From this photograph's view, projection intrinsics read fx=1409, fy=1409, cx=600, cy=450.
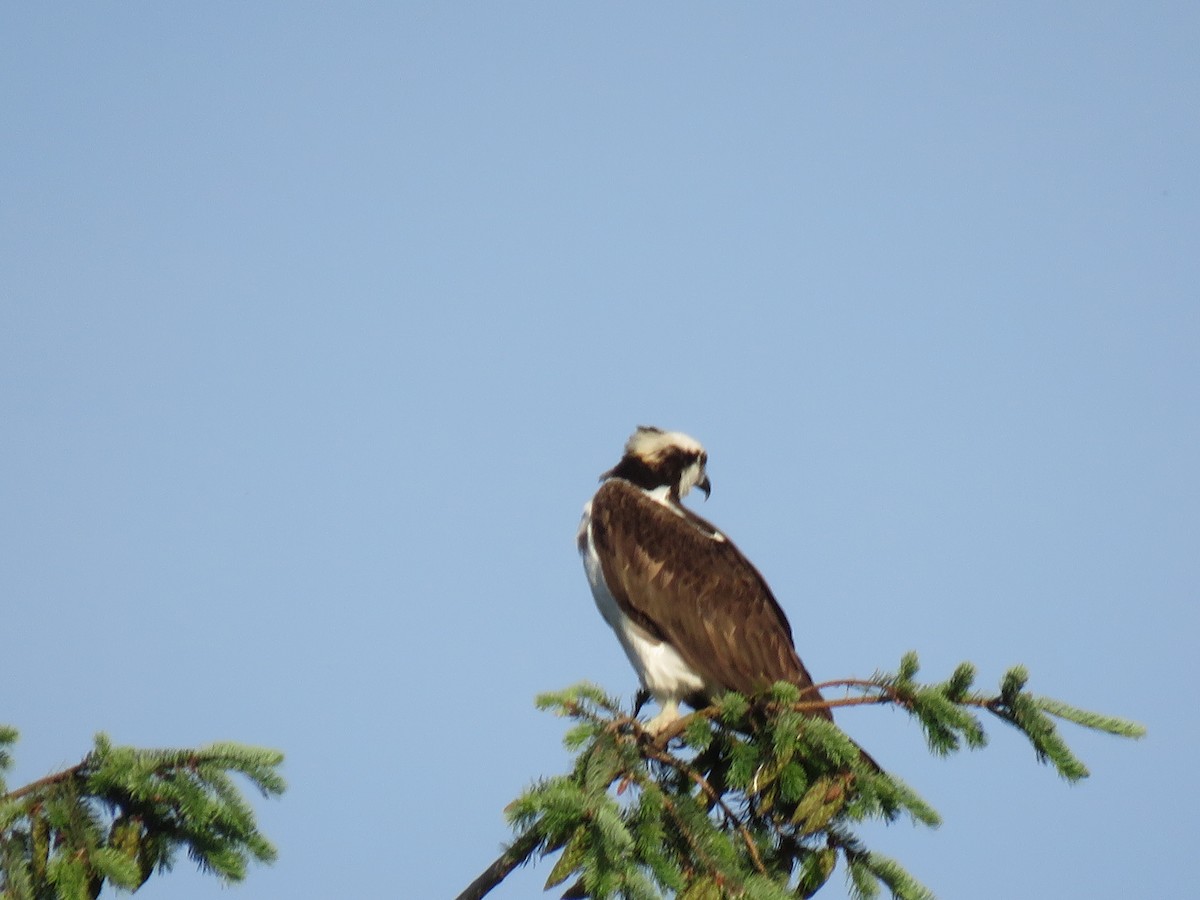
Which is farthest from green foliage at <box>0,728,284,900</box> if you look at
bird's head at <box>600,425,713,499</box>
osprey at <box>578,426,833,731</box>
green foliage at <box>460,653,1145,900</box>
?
bird's head at <box>600,425,713,499</box>

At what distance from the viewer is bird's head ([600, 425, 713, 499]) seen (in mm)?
10305

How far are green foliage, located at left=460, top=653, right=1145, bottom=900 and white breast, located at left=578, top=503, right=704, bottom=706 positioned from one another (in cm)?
157

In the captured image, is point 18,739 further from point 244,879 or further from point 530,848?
point 530,848

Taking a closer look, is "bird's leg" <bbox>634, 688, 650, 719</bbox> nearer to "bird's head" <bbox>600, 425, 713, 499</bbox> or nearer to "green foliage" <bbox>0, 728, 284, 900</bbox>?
"bird's head" <bbox>600, 425, 713, 499</bbox>

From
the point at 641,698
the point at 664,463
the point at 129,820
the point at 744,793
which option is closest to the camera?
the point at 129,820

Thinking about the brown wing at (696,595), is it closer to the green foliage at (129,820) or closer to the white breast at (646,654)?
the white breast at (646,654)

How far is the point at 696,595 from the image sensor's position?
8.89 meters

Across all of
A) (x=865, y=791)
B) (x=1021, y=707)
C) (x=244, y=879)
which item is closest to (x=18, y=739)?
(x=244, y=879)

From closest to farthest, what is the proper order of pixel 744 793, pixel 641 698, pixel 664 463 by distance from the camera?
pixel 744 793, pixel 641 698, pixel 664 463

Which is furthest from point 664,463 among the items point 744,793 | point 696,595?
point 744,793

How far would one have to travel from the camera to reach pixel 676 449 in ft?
34.2

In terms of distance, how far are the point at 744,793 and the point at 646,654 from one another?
2.28 meters

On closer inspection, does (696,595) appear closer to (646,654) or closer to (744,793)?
(646,654)

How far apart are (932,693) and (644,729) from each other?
56.4 inches
